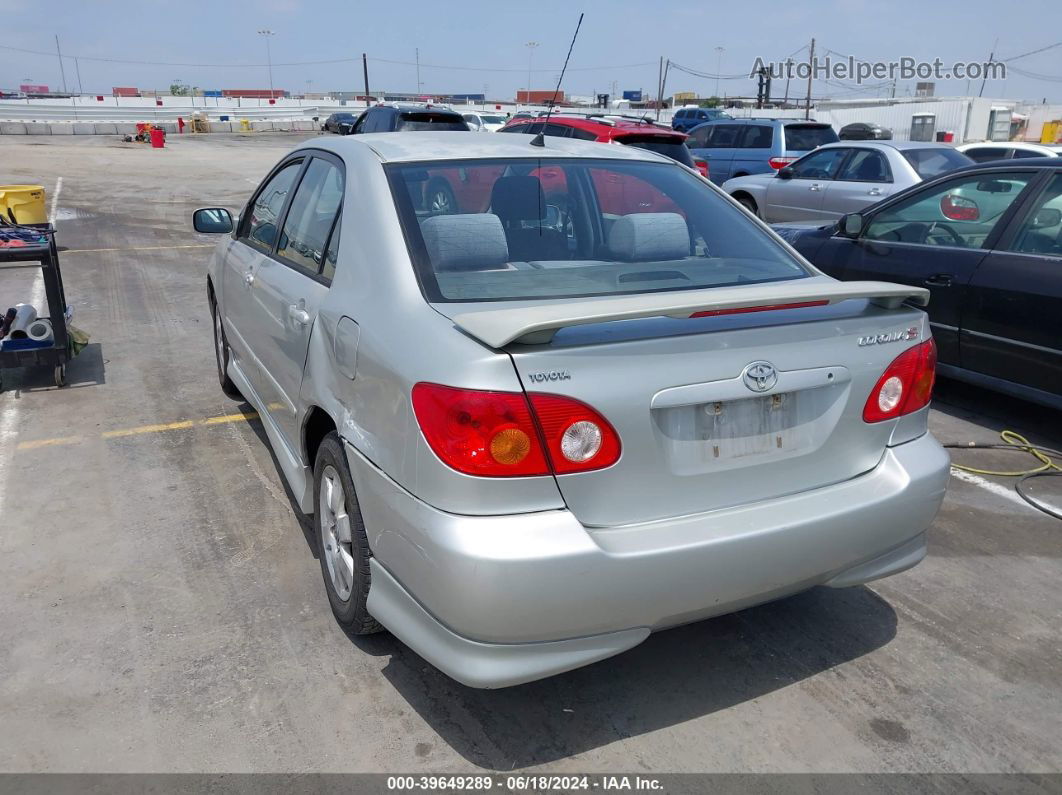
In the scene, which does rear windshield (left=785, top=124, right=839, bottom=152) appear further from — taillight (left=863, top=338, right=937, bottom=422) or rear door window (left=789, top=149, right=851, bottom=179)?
taillight (left=863, top=338, right=937, bottom=422)

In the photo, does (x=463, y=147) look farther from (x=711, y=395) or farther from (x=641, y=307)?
(x=711, y=395)

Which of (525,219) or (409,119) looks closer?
(525,219)

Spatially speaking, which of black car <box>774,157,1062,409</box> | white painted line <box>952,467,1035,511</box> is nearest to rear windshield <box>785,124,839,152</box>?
black car <box>774,157,1062,409</box>

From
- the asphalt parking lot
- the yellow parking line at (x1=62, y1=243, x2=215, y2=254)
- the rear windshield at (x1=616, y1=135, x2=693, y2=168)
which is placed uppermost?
the rear windshield at (x1=616, y1=135, x2=693, y2=168)

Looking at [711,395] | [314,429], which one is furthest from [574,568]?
[314,429]

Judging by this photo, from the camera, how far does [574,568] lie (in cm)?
225

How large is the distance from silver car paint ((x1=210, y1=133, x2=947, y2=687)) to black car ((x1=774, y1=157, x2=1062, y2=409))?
252 centimetres

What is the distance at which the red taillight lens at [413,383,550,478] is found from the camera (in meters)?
2.23

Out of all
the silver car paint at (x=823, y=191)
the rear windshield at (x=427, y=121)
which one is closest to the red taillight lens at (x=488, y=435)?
the silver car paint at (x=823, y=191)

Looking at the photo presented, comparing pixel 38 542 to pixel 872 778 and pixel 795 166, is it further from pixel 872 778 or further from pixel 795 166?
pixel 795 166

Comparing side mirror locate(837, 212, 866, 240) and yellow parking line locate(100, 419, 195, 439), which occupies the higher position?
side mirror locate(837, 212, 866, 240)

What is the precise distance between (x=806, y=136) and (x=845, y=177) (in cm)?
624

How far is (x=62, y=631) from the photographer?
10.4ft

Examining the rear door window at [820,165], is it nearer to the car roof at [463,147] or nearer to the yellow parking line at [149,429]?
the car roof at [463,147]
